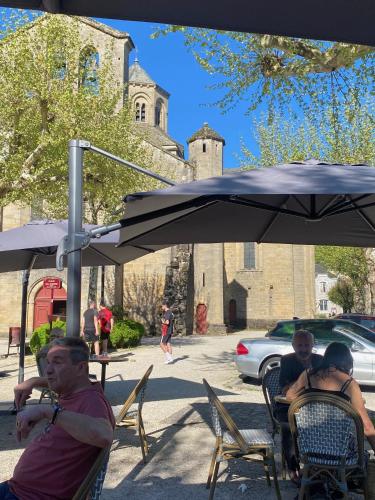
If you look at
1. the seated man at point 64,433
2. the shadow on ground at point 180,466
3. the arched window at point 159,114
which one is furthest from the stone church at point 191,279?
the seated man at point 64,433

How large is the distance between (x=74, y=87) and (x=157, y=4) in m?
16.8

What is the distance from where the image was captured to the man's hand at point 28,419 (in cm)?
228

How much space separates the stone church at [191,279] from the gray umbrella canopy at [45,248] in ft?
48.8

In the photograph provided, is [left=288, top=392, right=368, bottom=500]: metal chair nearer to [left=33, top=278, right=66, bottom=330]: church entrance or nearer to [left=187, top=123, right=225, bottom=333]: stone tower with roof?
[left=33, top=278, right=66, bottom=330]: church entrance

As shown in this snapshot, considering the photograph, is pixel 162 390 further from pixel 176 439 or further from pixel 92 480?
pixel 92 480

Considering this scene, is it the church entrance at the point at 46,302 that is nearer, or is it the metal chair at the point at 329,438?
the metal chair at the point at 329,438

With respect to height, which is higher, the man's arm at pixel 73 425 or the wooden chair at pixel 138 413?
the man's arm at pixel 73 425

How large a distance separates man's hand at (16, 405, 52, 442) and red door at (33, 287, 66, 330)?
82.4 ft

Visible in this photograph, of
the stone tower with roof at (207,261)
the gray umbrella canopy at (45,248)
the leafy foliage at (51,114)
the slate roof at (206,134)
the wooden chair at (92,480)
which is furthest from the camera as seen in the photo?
the slate roof at (206,134)

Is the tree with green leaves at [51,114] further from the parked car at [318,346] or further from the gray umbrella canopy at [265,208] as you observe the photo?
the gray umbrella canopy at [265,208]

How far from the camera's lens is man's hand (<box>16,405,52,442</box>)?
2.28 meters

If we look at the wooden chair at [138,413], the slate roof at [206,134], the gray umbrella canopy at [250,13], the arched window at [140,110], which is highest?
the arched window at [140,110]

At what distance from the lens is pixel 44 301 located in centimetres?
2677

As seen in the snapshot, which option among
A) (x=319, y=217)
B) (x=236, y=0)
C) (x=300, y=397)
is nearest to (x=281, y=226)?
(x=319, y=217)
